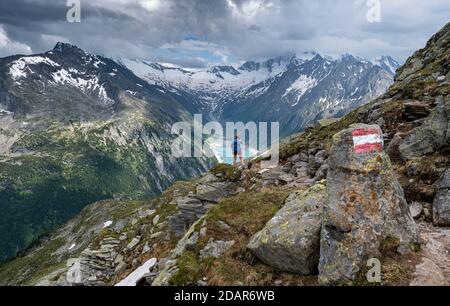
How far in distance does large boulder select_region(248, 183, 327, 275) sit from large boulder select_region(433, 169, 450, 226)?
582 centimetres

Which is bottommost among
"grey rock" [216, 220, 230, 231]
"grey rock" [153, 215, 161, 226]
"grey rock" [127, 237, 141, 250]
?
"grey rock" [127, 237, 141, 250]

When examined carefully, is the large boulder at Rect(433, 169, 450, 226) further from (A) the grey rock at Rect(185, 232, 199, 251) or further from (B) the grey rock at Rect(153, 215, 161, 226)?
(B) the grey rock at Rect(153, 215, 161, 226)

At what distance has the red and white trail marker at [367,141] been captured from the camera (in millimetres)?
16812

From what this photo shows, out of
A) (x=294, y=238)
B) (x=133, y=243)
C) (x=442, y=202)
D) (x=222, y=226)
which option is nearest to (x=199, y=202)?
(x=133, y=243)

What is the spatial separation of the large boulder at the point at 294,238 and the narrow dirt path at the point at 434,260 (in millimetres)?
4184

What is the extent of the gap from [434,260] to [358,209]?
3615 millimetres

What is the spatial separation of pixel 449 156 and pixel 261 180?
16.3 m

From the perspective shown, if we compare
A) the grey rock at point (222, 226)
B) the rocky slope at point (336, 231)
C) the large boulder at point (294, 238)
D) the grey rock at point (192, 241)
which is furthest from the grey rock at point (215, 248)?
the large boulder at point (294, 238)

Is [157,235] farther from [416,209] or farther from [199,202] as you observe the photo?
[416,209]

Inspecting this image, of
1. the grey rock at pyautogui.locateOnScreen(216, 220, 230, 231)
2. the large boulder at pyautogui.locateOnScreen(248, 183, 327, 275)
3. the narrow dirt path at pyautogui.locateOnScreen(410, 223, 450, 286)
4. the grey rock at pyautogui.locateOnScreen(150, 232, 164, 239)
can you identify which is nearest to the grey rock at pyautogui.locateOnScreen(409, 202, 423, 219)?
the narrow dirt path at pyautogui.locateOnScreen(410, 223, 450, 286)

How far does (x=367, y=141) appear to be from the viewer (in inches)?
666

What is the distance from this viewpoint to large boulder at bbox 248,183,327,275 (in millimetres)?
17250
